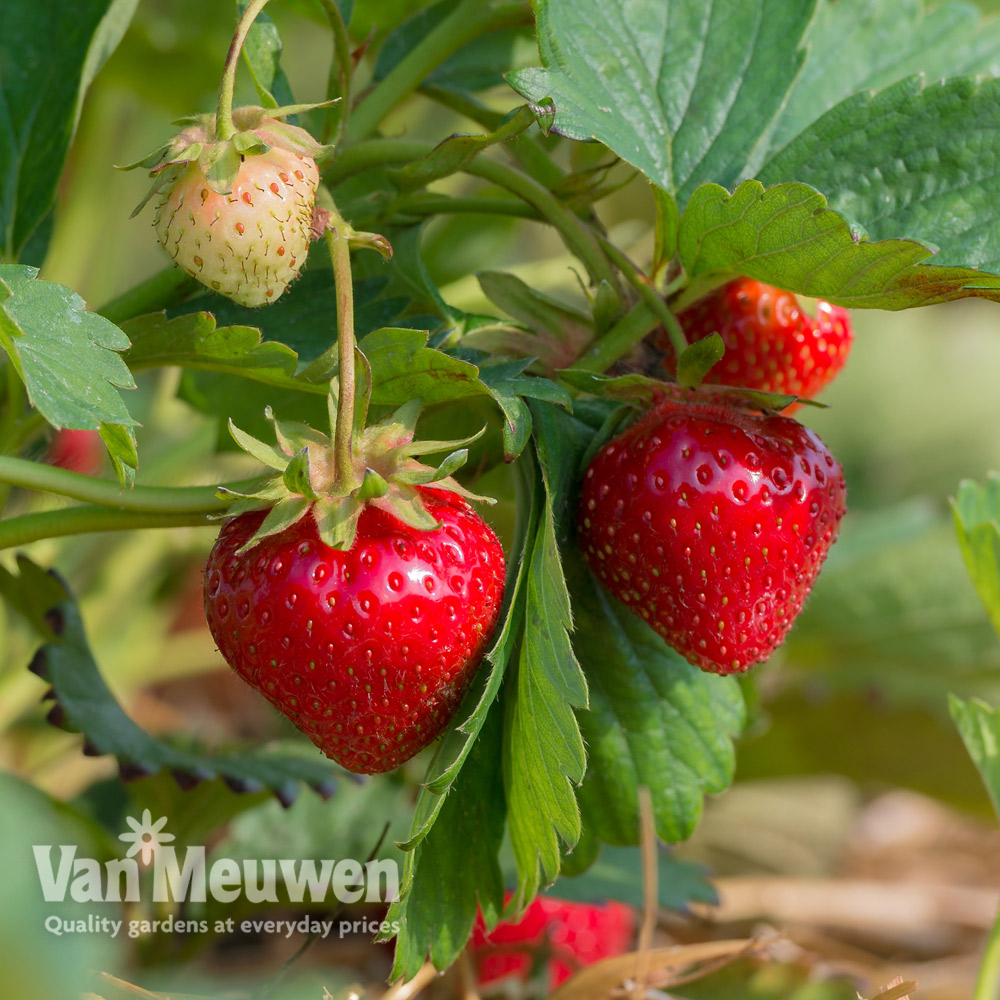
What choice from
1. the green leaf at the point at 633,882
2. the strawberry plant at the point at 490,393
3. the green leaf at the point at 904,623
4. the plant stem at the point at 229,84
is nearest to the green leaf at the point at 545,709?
the strawberry plant at the point at 490,393

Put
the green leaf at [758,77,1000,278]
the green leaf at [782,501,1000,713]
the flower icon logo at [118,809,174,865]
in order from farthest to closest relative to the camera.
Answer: the green leaf at [782,501,1000,713], the flower icon logo at [118,809,174,865], the green leaf at [758,77,1000,278]

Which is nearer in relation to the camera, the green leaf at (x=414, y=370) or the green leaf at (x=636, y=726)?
the green leaf at (x=414, y=370)

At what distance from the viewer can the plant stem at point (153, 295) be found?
62 centimetres

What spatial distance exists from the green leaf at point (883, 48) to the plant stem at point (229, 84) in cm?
39

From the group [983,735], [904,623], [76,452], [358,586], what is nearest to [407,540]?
[358,586]

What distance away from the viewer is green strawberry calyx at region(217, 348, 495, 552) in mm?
518

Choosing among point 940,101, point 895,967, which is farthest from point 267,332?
point 895,967

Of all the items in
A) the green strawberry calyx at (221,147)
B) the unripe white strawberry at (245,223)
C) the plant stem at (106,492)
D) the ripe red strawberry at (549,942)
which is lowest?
the ripe red strawberry at (549,942)

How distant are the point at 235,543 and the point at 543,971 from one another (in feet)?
1.67

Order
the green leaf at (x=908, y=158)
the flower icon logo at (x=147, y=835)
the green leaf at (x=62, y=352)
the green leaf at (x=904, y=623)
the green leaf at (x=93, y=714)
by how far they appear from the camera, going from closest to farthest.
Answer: the green leaf at (x=62, y=352) → the green leaf at (x=908, y=158) → the green leaf at (x=93, y=714) → the flower icon logo at (x=147, y=835) → the green leaf at (x=904, y=623)

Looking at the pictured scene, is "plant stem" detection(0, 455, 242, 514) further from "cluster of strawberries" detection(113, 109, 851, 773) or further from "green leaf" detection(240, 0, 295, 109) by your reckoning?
"green leaf" detection(240, 0, 295, 109)

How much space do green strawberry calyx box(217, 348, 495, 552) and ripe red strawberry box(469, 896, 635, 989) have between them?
46cm

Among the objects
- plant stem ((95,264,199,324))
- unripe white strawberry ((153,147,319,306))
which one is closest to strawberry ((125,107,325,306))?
unripe white strawberry ((153,147,319,306))

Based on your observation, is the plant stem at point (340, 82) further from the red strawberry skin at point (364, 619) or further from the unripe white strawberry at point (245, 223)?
the red strawberry skin at point (364, 619)
